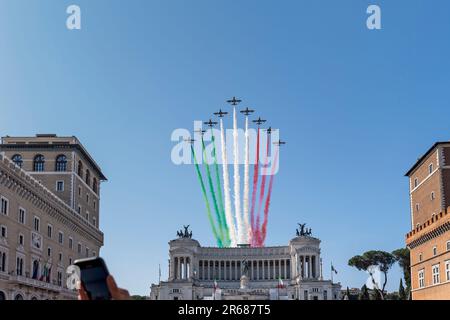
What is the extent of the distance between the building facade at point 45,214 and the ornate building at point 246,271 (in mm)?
49224

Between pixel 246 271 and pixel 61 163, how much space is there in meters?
85.6

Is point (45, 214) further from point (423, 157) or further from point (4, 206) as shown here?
point (423, 157)

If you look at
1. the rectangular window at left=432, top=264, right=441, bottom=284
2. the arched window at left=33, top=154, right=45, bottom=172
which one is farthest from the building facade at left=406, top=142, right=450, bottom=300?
the arched window at left=33, top=154, right=45, bottom=172

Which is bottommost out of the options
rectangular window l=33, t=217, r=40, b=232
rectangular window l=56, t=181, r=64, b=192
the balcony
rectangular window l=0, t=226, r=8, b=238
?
the balcony

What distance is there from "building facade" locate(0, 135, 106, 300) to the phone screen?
198 feet

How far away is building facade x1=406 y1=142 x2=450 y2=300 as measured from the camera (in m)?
80.0

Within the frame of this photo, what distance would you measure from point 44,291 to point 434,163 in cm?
5613

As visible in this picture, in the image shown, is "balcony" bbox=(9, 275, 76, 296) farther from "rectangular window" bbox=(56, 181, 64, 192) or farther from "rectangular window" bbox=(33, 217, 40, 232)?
"rectangular window" bbox=(56, 181, 64, 192)

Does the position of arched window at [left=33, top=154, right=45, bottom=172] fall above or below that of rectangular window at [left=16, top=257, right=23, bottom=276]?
above

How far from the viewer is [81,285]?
14.3 meters

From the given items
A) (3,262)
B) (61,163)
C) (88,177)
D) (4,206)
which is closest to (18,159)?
(61,163)

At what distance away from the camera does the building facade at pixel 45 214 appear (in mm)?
73938
